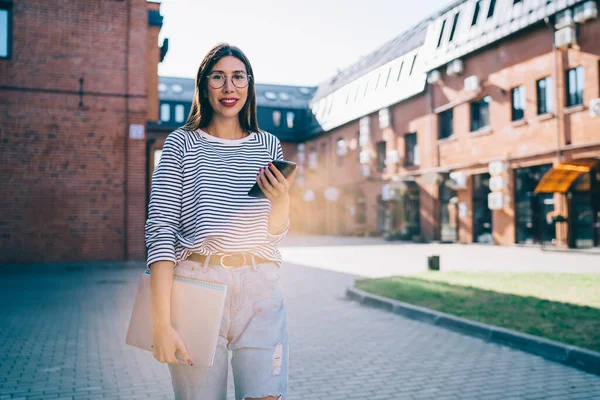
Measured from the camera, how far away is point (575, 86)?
1947 centimetres

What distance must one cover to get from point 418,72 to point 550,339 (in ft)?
78.3

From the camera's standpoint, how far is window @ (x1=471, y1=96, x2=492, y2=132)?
24.0 meters

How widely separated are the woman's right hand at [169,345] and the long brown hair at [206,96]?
32.0 inches

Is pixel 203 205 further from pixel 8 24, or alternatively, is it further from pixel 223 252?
pixel 8 24

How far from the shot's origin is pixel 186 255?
7.31 ft

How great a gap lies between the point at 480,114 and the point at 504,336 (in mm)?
19373

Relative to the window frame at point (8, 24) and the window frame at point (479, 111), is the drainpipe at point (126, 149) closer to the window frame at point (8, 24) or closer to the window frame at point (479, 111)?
the window frame at point (8, 24)

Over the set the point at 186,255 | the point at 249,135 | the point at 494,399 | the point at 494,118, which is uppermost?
the point at 494,118

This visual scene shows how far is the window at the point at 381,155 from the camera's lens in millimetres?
33469

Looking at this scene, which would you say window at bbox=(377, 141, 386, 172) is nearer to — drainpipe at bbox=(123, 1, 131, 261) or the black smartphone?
drainpipe at bbox=(123, 1, 131, 261)

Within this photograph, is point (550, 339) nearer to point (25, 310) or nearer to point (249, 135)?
point (249, 135)

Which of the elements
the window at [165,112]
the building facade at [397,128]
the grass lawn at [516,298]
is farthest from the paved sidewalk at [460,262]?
the window at [165,112]

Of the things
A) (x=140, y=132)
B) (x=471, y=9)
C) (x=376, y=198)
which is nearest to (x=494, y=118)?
(x=471, y=9)

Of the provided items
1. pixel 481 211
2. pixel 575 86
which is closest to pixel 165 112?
pixel 481 211
